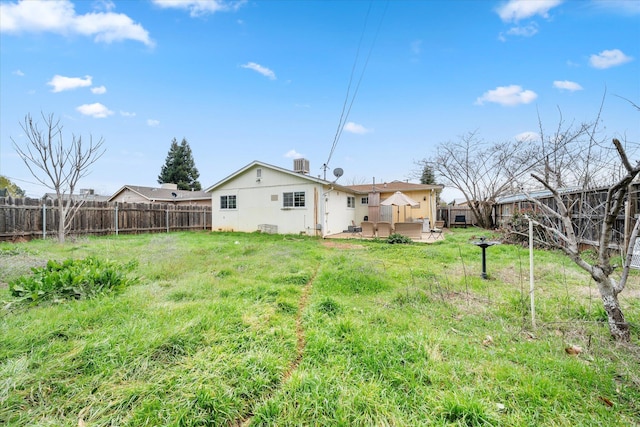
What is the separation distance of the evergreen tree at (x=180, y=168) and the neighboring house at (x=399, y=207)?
28.8 metres

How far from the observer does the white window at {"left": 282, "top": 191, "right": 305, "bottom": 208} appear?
13680mm

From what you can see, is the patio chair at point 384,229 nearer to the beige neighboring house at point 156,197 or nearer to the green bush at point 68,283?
the green bush at point 68,283

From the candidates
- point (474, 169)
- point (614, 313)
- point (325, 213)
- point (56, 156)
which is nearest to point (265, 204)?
point (325, 213)

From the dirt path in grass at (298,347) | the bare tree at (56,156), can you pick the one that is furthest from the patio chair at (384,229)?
the bare tree at (56,156)

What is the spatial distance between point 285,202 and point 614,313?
12.6m

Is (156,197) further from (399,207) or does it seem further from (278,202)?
(399,207)

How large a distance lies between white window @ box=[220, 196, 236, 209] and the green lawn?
1143 cm

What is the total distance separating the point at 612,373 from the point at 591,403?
0.59 meters

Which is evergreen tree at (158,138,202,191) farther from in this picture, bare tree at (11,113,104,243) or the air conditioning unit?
bare tree at (11,113,104,243)

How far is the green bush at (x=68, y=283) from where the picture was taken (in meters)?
3.63

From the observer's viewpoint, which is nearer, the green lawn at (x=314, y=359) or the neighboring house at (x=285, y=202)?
the green lawn at (x=314, y=359)

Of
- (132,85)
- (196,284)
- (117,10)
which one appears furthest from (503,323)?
(132,85)

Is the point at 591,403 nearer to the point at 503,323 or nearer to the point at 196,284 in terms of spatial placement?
the point at 503,323

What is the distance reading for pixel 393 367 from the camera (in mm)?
2297
